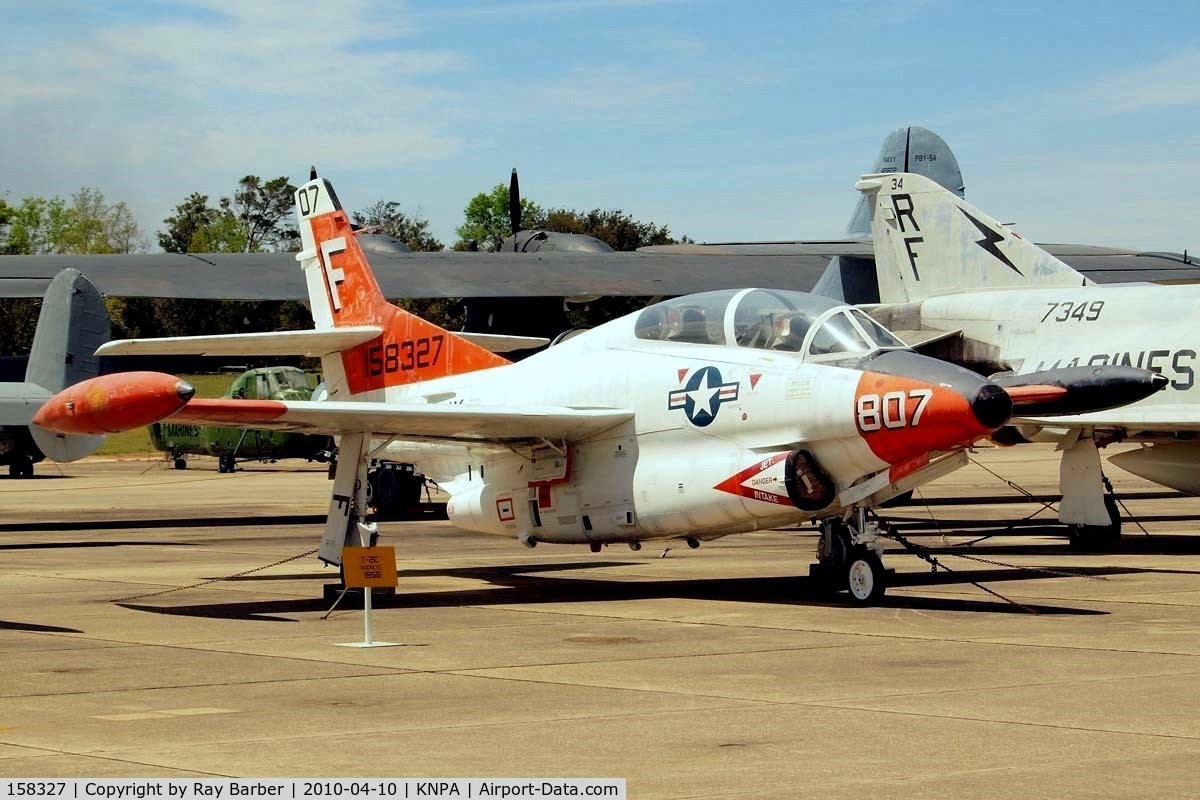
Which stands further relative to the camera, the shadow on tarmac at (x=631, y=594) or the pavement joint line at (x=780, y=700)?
the shadow on tarmac at (x=631, y=594)

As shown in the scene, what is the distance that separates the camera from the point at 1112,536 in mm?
19562

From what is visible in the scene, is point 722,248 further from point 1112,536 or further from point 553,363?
point 553,363

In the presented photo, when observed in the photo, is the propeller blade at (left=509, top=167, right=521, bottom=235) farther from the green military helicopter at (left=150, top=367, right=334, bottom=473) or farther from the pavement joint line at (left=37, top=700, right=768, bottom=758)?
the pavement joint line at (left=37, top=700, right=768, bottom=758)

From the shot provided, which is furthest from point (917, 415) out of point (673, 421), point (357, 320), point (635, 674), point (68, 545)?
point (68, 545)

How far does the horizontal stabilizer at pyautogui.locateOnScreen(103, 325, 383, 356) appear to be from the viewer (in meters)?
16.1

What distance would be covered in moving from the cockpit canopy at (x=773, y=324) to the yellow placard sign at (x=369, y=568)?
3912mm

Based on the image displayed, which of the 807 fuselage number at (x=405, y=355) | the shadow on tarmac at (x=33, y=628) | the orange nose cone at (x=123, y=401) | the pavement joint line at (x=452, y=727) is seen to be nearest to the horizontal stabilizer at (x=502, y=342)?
the 807 fuselage number at (x=405, y=355)

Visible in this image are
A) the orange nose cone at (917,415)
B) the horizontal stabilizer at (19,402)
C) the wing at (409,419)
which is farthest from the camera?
the horizontal stabilizer at (19,402)

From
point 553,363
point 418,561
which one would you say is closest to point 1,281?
point 418,561

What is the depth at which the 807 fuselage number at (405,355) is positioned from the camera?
17156 millimetres

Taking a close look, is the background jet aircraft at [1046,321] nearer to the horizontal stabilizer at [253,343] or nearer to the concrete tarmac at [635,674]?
the concrete tarmac at [635,674]

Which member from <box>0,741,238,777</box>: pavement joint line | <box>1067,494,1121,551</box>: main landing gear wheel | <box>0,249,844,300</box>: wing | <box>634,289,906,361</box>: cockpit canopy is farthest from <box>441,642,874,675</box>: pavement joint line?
<box>0,249,844,300</box>: wing

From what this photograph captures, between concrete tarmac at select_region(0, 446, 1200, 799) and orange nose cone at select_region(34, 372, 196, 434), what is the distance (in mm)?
1647

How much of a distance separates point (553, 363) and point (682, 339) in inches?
66.4
